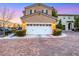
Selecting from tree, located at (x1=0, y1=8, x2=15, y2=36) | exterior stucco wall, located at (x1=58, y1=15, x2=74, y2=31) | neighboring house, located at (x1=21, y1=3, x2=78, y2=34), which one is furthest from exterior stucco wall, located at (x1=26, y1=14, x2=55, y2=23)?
tree, located at (x1=0, y1=8, x2=15, y2=36)

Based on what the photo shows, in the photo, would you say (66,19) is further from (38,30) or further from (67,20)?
(38,30)

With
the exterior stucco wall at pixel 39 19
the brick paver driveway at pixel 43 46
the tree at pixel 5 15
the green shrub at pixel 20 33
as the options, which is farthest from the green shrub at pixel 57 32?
the tree at pixel 5 15

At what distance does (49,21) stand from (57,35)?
0.39m

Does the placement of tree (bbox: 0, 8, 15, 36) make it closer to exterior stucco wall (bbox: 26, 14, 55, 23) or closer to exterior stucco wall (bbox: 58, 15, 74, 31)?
exterior stucco wall (bbox: 26, 14, 55, 23)

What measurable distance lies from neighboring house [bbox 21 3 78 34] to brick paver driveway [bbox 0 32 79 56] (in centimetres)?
23

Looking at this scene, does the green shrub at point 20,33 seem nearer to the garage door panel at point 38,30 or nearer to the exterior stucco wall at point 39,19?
the garage door panel at point 38,30

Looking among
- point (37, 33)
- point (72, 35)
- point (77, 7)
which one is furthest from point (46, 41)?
point (77, 7)

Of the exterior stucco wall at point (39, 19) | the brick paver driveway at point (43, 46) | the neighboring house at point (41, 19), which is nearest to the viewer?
the brick paver driveway at point (43, 46)

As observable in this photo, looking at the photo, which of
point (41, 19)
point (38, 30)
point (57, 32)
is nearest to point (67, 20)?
point (57, 32)

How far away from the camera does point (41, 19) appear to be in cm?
545

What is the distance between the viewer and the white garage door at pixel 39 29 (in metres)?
5.40

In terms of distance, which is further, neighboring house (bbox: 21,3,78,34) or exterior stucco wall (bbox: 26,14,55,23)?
exterior stucco wall (bbox: 26,14,55,23)

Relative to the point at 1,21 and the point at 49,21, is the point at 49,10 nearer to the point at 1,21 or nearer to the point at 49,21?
the point at 49,21

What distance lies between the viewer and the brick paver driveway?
16.8 feet
